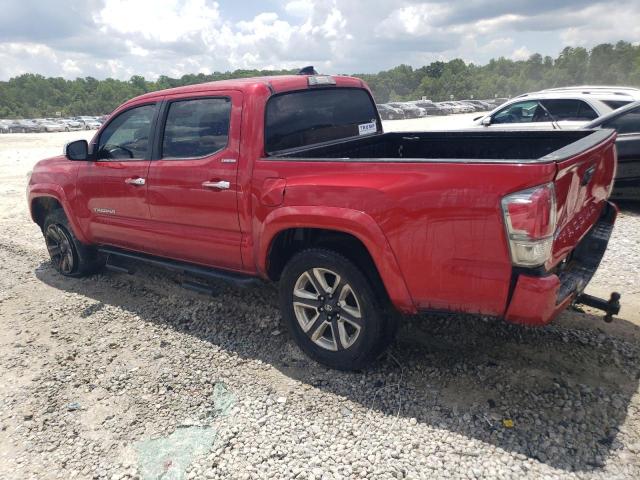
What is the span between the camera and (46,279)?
564cm

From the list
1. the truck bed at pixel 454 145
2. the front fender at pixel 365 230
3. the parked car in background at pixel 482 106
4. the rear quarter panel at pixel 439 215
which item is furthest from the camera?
the parked car in background at pixel 482 106

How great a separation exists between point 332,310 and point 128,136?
8.54 ft

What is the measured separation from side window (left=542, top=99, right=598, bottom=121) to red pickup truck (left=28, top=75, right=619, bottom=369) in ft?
18.4

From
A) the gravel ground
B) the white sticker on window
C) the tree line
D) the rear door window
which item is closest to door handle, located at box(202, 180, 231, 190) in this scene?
the gravel ground

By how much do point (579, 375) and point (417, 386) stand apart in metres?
1.01

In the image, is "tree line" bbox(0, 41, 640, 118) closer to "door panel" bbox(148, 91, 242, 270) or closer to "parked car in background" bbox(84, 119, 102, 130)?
"parked car in background" bbox(84, 119, 102, 130)

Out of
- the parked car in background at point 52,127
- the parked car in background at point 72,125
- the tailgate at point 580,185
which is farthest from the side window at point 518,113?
the parked car in background at point 72,125

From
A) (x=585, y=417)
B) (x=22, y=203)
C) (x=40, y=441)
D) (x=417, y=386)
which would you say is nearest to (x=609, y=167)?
(x=585, y=417)

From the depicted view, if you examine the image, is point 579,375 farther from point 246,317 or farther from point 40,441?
point 40,441

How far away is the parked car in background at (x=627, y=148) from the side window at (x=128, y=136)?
18.1 feet

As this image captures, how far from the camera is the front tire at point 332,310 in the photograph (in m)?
3.15

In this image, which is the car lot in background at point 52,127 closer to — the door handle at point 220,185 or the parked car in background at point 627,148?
the parked car in background at point 627,148

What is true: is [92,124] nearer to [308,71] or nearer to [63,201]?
[63,201]

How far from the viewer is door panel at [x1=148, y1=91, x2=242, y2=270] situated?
3670 millimetres
